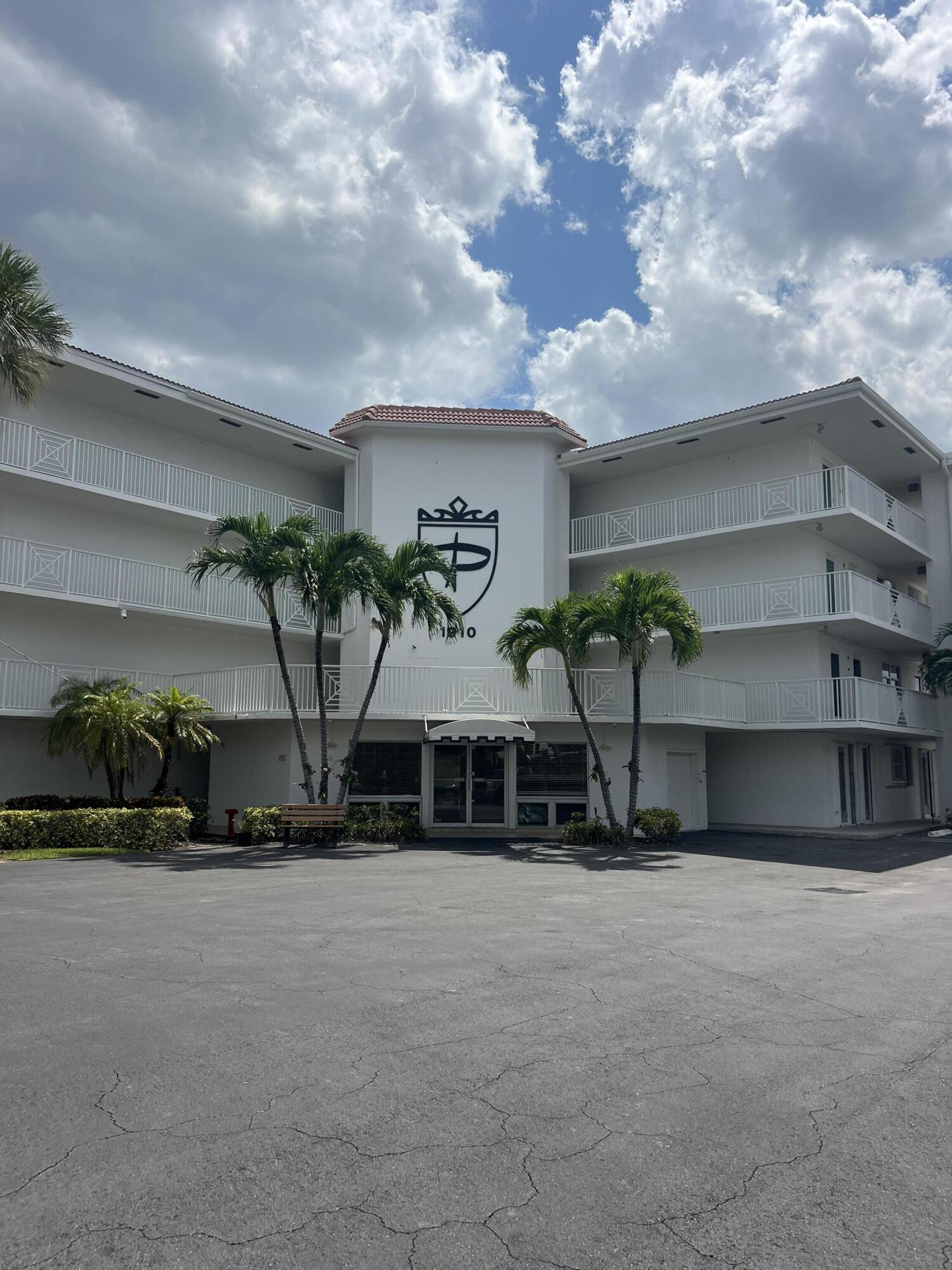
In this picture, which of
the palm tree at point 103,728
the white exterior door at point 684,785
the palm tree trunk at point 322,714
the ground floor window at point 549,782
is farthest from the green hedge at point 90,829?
the white exterior door at point 684,785

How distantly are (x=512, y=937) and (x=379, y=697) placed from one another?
1447 cm

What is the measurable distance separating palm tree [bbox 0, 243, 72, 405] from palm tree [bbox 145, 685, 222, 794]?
6.72m

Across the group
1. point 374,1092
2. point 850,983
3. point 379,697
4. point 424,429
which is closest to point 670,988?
point 850,983

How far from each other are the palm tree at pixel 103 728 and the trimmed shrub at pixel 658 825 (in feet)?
34.6

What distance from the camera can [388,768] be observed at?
23.5 m

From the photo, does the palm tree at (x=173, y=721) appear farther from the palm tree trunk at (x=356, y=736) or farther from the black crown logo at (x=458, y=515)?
the black crown logo at (x=458, y=515)

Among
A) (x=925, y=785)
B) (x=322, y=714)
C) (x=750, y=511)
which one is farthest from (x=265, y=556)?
(x=925, y=785)

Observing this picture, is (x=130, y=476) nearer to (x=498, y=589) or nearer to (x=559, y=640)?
(x=498, y=589)

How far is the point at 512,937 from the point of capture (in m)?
9.23

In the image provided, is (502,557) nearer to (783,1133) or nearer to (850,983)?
(850,983)

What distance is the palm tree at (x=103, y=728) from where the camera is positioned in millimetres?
19453

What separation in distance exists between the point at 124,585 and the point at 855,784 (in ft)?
67.5

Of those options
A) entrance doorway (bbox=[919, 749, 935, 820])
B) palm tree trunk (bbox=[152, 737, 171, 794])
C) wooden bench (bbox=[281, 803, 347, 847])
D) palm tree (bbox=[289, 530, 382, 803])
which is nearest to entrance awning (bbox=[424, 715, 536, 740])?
palm tree (bbox=[289, 530, 382, 803])

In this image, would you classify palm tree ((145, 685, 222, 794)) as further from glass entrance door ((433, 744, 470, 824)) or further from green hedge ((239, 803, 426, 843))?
glass entrance door ((433, 744, 470, 824))
